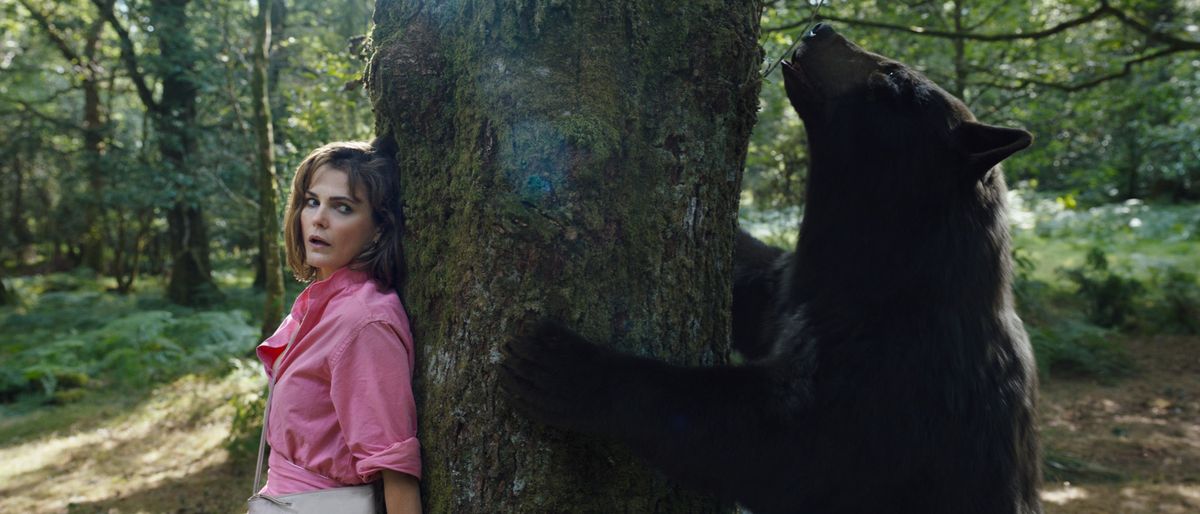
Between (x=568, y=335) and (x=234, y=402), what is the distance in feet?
20.4

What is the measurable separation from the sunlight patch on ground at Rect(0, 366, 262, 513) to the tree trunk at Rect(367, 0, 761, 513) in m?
5.97

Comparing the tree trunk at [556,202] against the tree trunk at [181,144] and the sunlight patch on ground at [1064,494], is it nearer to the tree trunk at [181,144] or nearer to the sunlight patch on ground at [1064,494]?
the sunlight patch on ground at [1064,494]

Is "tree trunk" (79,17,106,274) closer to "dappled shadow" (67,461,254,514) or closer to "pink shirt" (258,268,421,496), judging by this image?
"dappled shadow" (67,461,254,514)

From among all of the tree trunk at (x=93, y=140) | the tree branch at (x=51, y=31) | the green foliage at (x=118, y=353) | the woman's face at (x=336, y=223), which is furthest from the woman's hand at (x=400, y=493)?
the tree branch at (x=51, y=31)

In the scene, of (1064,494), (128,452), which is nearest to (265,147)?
(128,452)

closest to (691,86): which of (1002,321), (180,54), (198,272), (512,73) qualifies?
(512,73)

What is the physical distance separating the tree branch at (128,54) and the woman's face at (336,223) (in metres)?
12.9

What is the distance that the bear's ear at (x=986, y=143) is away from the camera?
239cm

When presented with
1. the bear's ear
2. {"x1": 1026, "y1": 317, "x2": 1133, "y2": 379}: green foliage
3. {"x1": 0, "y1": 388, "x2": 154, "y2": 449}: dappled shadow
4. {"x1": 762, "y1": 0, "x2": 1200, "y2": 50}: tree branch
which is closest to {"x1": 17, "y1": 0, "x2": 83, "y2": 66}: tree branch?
{"x1": 0, "y1": 388, "x2": 154, "y2": 449}: dappled shadow

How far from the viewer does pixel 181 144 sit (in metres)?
12.6

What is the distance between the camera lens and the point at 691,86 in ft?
6.32

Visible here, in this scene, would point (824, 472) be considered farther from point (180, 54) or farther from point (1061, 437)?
point (180, 54)

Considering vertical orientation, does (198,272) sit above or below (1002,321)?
below

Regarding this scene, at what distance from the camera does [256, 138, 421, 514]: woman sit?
186 cm
